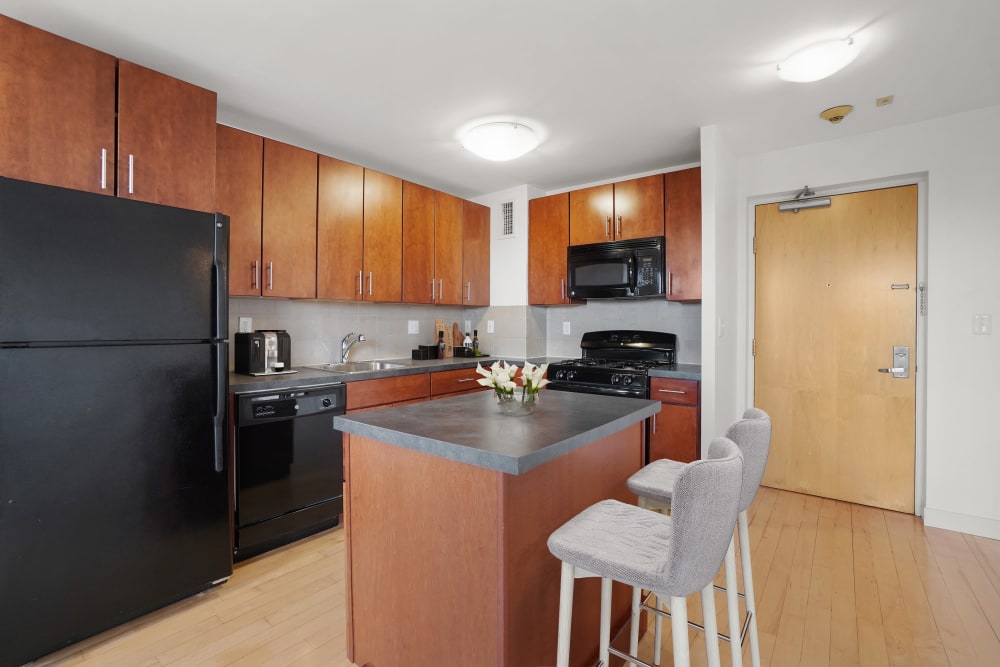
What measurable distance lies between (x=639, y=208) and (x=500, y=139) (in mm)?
1319

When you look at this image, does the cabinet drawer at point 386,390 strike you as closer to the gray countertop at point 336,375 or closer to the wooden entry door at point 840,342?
the gray countertop at point 336,375

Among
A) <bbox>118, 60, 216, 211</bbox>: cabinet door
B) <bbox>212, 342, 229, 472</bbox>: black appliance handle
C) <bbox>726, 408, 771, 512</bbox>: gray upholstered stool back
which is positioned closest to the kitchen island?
<bbox>726, 408, 771, 512</bbox>: gray upholstered stool back

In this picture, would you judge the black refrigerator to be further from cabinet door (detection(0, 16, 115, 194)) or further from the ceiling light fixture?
the ceiling light fixture

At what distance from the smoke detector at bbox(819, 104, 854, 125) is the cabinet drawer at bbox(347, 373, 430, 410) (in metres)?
2.90

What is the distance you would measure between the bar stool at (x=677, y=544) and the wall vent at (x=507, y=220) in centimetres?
329

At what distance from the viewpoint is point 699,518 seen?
974mm

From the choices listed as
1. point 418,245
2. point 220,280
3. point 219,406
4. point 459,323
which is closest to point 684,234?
point 418,245

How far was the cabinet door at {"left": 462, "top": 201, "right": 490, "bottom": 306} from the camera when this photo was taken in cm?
414

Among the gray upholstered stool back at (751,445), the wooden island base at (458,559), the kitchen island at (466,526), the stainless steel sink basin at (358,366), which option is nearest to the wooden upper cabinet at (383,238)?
the stainless steel sink basin at (358,366)

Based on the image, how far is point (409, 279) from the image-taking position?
3635 mm

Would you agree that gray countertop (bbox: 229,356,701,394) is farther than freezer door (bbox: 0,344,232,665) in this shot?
Yes

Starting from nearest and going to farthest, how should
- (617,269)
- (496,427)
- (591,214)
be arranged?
1. (496,427)
2. (617,269)
3. (591,214)

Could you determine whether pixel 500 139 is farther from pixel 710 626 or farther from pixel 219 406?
pixel 710 626

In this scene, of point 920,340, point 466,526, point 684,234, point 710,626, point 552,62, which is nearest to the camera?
point 710,626
